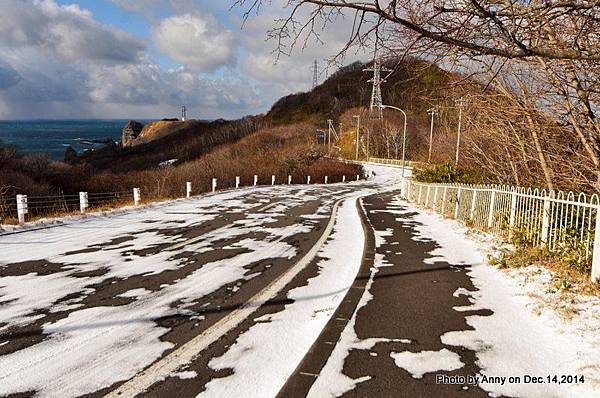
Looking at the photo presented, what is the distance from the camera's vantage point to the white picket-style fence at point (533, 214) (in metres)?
6.02

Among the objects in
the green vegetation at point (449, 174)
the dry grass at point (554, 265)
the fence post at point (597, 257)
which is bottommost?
the dry grass at point (554, 265)

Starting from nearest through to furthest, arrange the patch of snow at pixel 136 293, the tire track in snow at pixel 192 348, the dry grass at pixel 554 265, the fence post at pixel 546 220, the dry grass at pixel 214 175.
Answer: the tire track in snow at pixel 192 348 → the patch of snow at pixel 136 293 → the dry grass at pixel 554 265 → the fence post at pixel 546 220 → the dry grass at pixel 214 175

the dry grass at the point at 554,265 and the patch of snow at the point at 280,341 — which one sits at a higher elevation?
the dry grass at the point at 554,265

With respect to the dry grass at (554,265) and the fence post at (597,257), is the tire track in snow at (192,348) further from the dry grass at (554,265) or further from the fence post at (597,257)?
the fence post at (597,257)

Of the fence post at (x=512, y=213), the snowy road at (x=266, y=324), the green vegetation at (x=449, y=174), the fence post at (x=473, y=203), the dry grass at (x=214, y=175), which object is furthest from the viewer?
the dry grass at (x=214, y=175)

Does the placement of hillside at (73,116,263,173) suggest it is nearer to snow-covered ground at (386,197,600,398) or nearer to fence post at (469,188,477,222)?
fence post at (469,188,477,222)

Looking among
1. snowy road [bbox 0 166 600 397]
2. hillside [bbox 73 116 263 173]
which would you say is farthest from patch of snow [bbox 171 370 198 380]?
hillside [bbox 73 116 263 173]

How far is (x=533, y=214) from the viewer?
307 inches

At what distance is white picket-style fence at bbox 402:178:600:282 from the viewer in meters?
6.02

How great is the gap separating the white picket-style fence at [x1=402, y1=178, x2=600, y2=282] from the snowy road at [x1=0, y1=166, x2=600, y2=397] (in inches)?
44.7

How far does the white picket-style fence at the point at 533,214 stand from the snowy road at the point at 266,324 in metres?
1.14

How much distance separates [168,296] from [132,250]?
3.32 metres

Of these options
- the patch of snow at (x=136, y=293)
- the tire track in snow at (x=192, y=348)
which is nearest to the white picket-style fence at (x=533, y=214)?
the tire track in snow at (x=192, y=348)

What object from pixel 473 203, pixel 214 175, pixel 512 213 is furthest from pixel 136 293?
pixel 214 175
